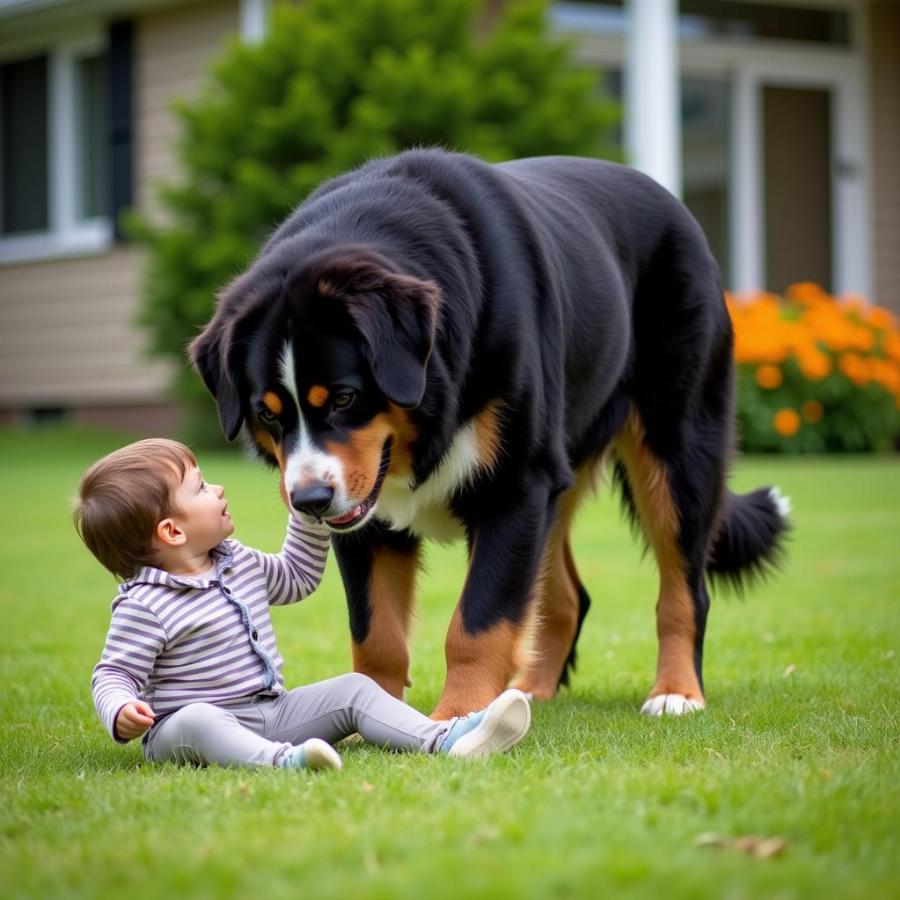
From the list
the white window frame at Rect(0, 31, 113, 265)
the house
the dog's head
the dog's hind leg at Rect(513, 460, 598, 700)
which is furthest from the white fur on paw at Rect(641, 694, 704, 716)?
the white window frame at Rect(0, 31, 113, 265)

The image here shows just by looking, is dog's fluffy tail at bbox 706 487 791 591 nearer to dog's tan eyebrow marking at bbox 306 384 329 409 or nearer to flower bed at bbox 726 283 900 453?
dog's tan eyebrow marking at bbox 306 384 329 409

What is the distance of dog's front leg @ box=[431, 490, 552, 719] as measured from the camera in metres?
3.71

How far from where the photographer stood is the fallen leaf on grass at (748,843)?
240cm

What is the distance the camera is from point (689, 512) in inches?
187

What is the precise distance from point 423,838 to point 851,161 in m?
15.7

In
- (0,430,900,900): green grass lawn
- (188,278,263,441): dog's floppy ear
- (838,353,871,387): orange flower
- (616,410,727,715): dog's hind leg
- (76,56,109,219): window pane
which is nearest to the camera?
(0,430,900,900): green grass lawn

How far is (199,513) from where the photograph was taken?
3.64 meters

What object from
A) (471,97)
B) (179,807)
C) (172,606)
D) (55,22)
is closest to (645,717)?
(172,606)

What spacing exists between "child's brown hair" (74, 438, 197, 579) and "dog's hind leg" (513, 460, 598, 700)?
1.54m

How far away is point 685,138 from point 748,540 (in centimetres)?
1288

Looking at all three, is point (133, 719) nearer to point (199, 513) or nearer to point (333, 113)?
point (199, 513)

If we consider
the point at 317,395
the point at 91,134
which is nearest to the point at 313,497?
the point at 317,395

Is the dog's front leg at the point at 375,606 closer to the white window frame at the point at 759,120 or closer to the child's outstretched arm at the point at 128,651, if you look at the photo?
the child's outstretched arm at the point at 128,651

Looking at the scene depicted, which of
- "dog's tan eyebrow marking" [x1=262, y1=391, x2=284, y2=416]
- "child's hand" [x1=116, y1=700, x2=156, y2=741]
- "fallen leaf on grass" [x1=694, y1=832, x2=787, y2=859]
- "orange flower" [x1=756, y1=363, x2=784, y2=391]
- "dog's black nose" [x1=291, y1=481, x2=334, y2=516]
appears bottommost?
"orange flower" [x1=756, y1=363, x2=784, y2=391]
